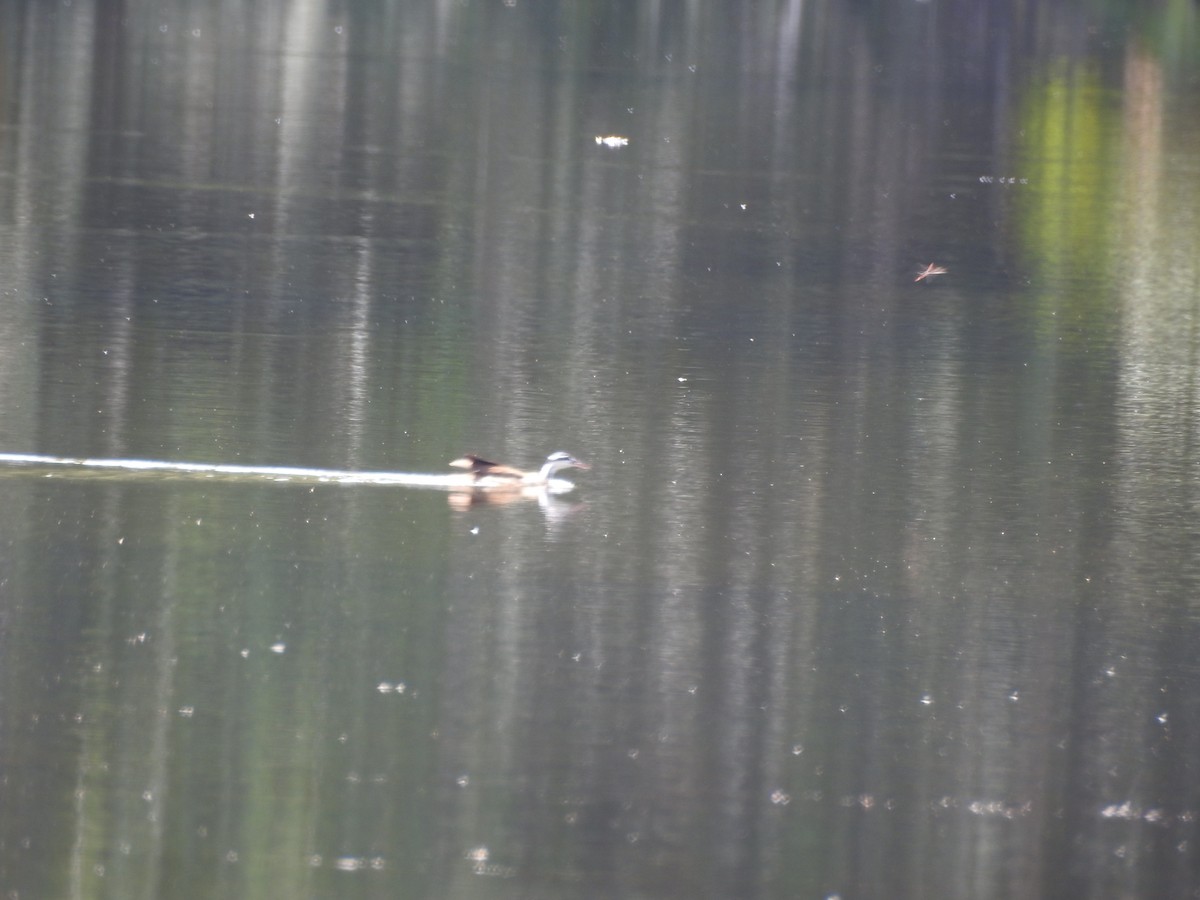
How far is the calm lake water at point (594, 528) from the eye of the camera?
25.2 feet

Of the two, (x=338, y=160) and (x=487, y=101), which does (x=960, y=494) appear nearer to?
(x=338, y=160)

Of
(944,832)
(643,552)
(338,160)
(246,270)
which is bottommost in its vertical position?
(944,832)

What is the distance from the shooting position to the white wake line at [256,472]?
12328 millimetres

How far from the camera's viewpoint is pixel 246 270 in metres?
19.2

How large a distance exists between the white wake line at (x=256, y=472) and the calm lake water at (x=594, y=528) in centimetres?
16

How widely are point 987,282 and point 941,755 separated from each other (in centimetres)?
1275

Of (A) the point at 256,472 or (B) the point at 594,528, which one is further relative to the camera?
(A) the point at 256,472

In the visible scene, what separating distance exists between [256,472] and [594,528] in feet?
6.90

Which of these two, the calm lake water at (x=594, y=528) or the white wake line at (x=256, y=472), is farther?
the white wake line at (x=256, y=472)

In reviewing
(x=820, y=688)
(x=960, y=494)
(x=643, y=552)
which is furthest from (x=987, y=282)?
(x=820, y=688)

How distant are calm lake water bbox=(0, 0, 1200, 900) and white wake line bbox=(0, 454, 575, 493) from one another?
0.16 metres

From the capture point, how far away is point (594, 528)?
1172cm

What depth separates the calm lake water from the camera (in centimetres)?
768

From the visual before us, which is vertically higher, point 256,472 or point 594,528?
point 256,472
